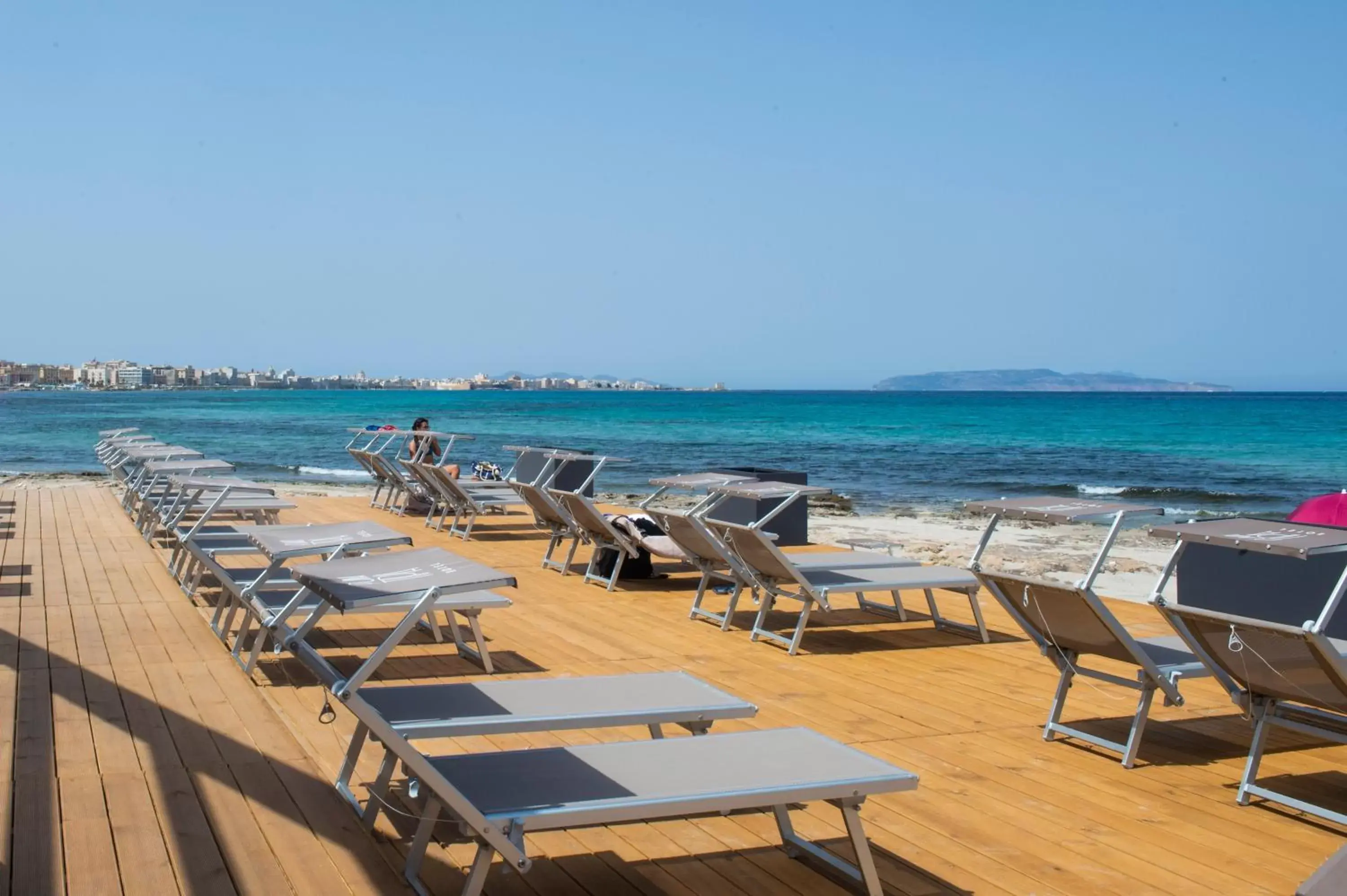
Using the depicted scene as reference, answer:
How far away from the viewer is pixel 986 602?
7863mm

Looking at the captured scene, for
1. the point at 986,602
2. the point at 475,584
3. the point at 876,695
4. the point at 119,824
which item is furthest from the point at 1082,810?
the point at 986,602

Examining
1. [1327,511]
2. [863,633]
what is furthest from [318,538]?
[1327,511]

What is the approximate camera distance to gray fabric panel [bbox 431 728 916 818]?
2.79 meters

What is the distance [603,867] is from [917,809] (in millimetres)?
1074

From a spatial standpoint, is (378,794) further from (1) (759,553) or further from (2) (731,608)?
(2) (731,608)

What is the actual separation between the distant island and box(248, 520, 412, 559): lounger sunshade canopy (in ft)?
389

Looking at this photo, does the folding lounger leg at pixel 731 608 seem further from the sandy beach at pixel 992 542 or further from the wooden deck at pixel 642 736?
the sandy beach at pixel 992 542

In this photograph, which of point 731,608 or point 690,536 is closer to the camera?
point 731,608

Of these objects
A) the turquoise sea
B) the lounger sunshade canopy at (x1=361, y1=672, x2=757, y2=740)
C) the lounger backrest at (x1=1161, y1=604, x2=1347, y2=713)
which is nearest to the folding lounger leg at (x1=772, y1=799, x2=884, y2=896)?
the lounger sunshade canopy at (x1=361, y1=672, x2=757, y2=740)

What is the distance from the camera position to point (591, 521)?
809cm

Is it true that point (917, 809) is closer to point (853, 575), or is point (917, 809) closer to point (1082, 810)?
point (1082, 810)

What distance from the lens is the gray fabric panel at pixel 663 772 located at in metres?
2.79

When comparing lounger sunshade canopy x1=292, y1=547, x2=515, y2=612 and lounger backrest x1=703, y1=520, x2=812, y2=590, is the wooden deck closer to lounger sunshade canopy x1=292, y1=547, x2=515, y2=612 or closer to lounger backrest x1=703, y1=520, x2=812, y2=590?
lounger backrest x1=703, y1=520, x2=812, y2=590

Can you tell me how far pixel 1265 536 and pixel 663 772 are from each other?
2.07 meters
